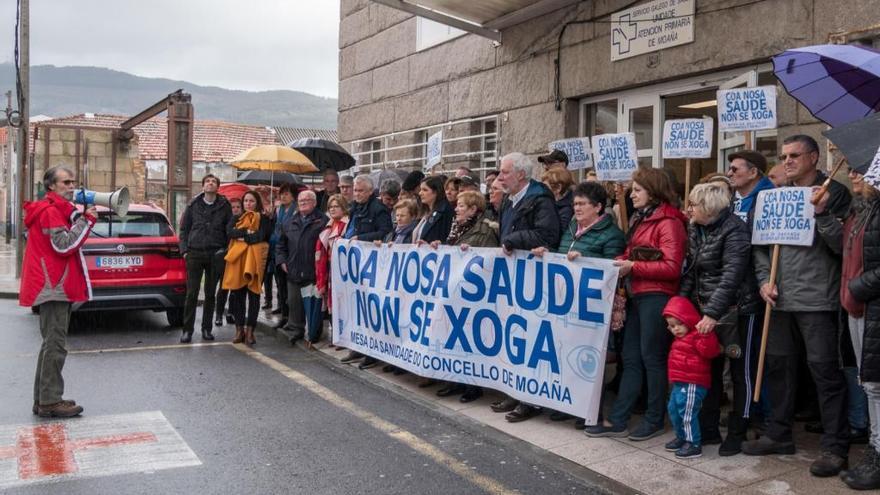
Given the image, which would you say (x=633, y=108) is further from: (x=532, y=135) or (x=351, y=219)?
(x=351, y=219)

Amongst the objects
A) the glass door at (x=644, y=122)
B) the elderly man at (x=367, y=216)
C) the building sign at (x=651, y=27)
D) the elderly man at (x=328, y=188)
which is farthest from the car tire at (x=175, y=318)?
the building sign at (x=651, y=27)

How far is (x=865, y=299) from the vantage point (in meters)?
4.19

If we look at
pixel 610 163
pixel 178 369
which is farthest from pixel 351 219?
pixel 610 163

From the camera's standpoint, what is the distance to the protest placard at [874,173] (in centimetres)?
391

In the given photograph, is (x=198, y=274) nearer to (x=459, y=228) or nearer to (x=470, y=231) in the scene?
(x=459, y=228)

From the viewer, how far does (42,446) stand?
17.1 ft

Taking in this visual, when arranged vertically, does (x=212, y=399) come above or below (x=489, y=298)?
below

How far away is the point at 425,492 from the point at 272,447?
127cm

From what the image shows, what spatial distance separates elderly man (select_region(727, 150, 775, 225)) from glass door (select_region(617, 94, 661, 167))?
334 centimetres

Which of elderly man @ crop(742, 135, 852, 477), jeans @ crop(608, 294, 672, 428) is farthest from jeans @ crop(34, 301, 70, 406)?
elderly man @ crop(742, 135, 852, 477)

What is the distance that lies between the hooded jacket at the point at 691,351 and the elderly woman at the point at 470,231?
1.92 m

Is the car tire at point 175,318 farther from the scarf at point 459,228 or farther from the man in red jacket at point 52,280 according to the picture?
the scarf at point 459,228

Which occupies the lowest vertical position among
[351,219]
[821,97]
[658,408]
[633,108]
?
[658,408]

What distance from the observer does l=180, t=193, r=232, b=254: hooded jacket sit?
945 cm
